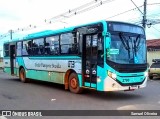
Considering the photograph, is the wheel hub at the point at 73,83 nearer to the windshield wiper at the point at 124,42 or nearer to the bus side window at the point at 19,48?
Answer: the windshield wiper at the point at 124,42

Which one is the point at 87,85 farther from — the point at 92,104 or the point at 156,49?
the point at 156,49

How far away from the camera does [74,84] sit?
15148 millimetres

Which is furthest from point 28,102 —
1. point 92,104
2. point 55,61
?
point 55,61

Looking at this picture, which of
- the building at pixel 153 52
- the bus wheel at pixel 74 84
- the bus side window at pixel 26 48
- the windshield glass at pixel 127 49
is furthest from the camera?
the building at pixel 153 52

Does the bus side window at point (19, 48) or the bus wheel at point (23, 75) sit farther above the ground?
the bus side window at point (19, 48)

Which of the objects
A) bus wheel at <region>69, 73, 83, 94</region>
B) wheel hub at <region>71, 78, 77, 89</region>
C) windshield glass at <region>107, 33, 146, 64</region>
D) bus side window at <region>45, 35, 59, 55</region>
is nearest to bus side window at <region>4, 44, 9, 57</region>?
bus side window at <region>45, 35, 59, 55</region>

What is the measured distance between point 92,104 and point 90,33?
3.31 m

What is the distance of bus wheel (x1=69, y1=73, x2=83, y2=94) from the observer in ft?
48.7

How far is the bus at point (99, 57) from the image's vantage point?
42.7ft

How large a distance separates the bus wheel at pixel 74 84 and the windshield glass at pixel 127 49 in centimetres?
256

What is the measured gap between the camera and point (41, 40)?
18.6 m

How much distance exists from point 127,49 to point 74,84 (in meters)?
3.16

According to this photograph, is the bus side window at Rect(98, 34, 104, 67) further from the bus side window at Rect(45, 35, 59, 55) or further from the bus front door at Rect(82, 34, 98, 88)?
the bus side window at Rect(45, 35, 59, 55)

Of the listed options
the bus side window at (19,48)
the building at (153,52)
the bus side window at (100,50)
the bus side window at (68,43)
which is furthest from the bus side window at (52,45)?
the building at (153,52)
